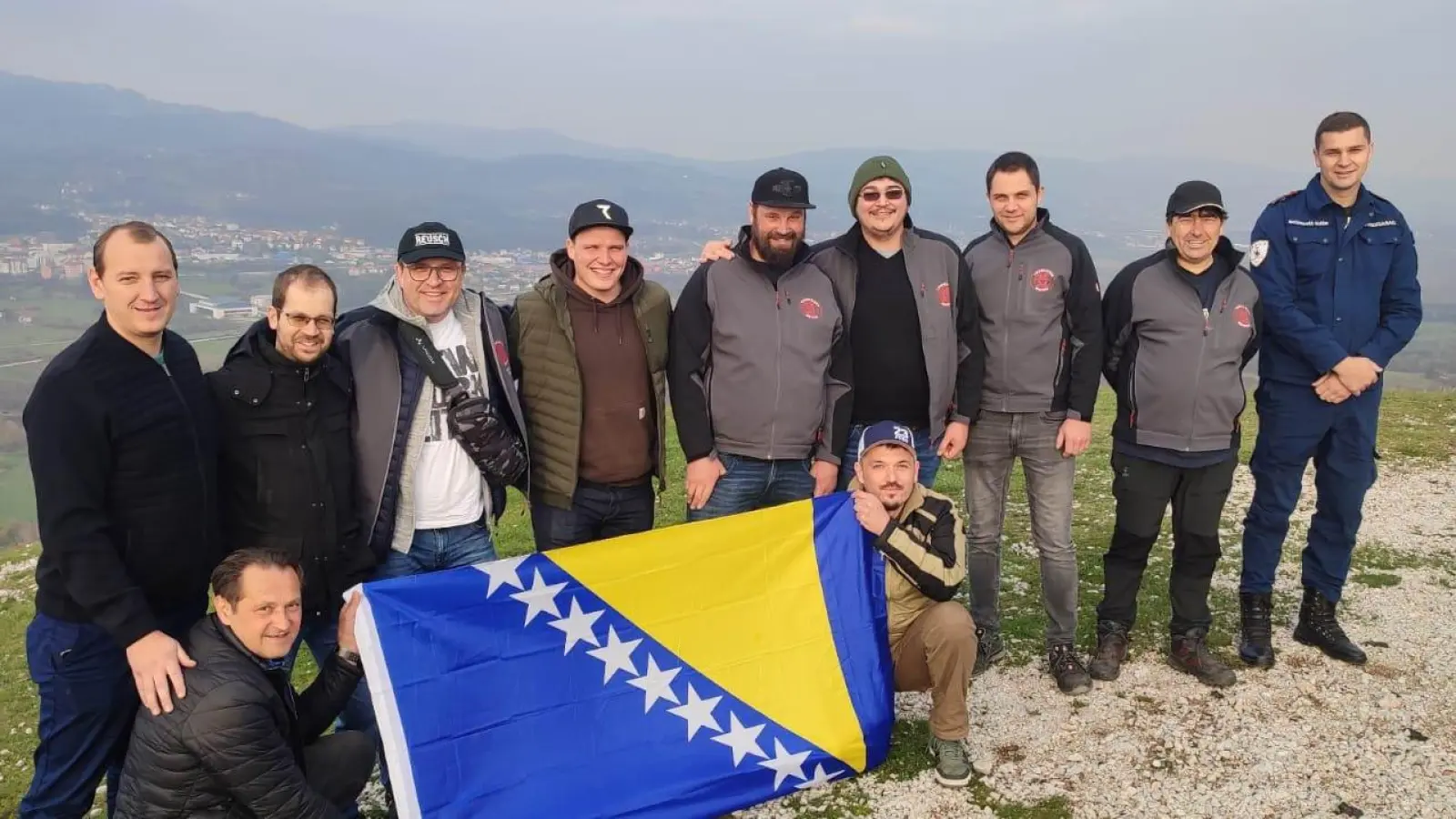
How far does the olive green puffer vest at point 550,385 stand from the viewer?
22.5 feet

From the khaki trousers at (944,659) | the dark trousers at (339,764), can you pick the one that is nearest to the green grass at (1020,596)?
the khaki trousers at (944,659)

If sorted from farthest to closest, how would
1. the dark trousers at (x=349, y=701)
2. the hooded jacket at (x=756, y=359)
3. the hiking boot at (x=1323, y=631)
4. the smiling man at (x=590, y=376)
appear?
the hiking boot at (x=1323, y=631) < the hooded jacket at (x=756, y=359) < the smiling man at (x=590, y=376) < the dark trousers at (x=349, y=701)

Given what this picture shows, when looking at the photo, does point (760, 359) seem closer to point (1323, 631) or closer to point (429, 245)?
point (429, 245)

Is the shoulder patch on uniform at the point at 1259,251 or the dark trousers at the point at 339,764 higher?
the shoulder patch on uniform at the point at 1259,251

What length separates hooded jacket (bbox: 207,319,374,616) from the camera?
217 inches

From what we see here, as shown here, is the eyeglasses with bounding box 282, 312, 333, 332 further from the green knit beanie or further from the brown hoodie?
the green knit beanie

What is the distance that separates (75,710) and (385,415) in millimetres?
2416

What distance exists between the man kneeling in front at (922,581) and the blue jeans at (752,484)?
2.12ft

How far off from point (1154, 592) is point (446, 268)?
8.88 m

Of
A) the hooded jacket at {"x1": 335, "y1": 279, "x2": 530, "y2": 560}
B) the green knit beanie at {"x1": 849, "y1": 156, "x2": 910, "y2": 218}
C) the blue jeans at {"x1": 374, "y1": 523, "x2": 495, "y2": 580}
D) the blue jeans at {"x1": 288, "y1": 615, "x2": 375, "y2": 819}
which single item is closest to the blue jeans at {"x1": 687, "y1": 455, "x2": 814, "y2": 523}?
the blue jeans at {"x1": 374, "y1": 523, "x2": 495, "y2": 580}

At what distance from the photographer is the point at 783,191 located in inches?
282

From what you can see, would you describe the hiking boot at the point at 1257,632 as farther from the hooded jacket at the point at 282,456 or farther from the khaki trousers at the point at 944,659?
the hooded jacket at the point at 282,456

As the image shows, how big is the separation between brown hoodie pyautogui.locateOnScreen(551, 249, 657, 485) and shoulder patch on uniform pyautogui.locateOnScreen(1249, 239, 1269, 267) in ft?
18.9

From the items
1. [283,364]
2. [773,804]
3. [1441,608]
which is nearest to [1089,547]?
[1441,608]
